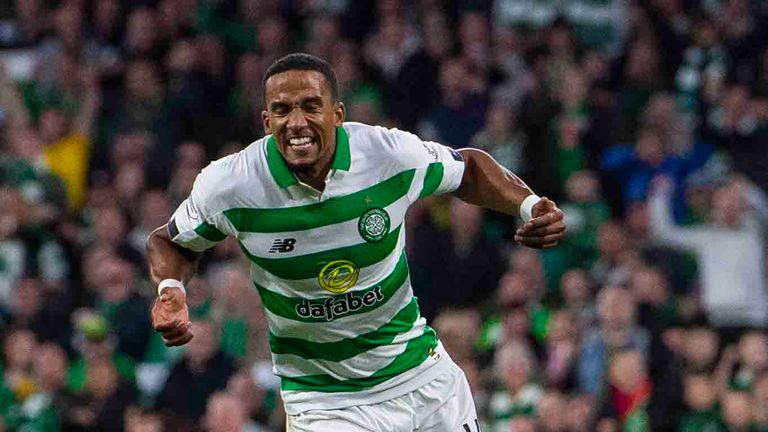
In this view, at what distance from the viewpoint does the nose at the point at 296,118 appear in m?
5.47

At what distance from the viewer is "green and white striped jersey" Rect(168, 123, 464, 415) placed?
562 cm

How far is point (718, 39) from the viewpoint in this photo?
43.6ft

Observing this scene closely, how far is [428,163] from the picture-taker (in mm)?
5820

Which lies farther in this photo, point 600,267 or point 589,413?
point 600,267

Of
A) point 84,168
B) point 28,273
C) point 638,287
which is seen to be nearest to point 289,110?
point 638,287

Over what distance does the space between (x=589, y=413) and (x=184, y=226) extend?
14.3 feet

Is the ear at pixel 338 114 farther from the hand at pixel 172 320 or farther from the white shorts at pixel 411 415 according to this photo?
the white shorts at pixel 411 415

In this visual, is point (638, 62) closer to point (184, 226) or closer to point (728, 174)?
point (728, 174)

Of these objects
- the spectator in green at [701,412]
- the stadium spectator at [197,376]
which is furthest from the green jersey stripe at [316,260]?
the stadium spectator at [197,376]

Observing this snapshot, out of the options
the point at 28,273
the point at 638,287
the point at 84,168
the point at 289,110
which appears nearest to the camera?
the point at 289,110

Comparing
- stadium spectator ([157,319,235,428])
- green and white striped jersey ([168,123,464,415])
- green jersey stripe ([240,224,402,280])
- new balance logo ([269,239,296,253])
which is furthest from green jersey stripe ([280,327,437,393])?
stadium spectator ([157,319,235,428])

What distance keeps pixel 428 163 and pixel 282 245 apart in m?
0.61

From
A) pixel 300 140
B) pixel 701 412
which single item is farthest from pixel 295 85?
pixel 701 412

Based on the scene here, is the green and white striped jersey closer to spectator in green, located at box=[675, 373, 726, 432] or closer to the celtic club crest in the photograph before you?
the celtic club crest
